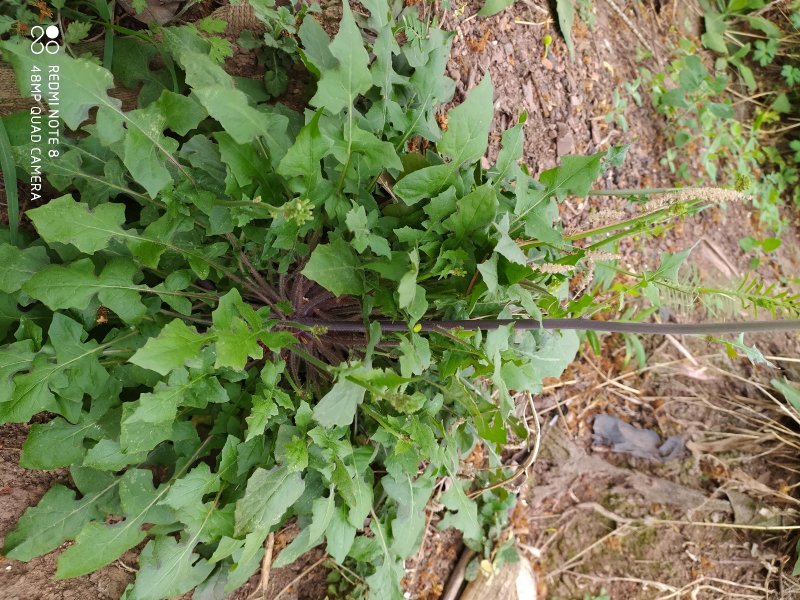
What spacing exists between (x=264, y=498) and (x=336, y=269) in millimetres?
586

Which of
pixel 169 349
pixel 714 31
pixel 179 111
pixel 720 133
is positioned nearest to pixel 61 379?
pixel 169 349

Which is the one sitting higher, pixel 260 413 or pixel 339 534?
pixel 260 413

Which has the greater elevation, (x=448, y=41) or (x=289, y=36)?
(x=289, y=36)

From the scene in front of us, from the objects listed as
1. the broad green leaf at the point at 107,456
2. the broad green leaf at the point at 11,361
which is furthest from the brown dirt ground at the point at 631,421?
the broad green leaf at the point at 11,361

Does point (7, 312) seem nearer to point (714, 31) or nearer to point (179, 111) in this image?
point (179, 111)

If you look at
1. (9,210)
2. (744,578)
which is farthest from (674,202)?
(744,578)

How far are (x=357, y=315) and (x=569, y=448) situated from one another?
1.40 m

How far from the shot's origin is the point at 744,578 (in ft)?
8.61

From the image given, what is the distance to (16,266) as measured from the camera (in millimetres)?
1312

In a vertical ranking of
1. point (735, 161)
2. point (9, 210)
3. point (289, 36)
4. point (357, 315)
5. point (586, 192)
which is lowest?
point (735, 161)

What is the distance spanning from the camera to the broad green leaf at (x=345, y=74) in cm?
127

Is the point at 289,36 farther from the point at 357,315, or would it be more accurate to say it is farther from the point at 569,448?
the point at 569,448

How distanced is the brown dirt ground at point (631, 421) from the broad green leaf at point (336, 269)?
965mm

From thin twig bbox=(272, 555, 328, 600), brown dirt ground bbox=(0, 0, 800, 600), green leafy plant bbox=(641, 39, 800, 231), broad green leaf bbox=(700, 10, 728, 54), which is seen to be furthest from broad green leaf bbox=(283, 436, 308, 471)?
broad green leaf bbox=(700, 10, 728, 54)
